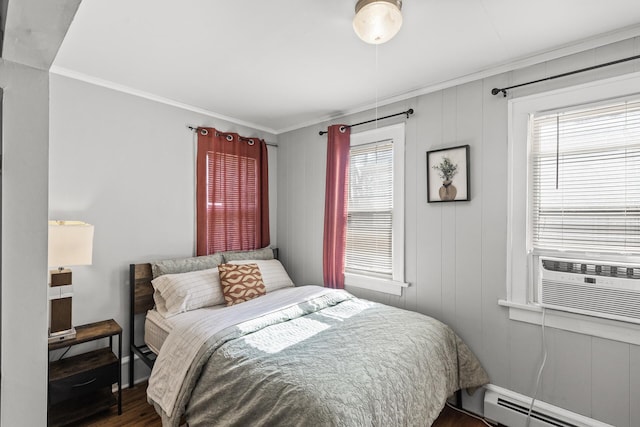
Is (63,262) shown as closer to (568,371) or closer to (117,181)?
(117,181)

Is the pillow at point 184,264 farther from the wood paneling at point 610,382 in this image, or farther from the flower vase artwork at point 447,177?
the wood paneling at point 610,382

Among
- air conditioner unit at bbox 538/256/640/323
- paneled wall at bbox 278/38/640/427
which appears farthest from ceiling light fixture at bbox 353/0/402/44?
air conditioner unit at bbox 538/256/640/323

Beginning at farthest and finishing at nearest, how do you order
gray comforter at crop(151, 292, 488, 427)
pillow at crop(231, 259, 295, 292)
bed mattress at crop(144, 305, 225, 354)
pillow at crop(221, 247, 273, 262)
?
pillow at crop(221, 247, 273, 262)
pillow at crop(231, 259, 295, 292)
bed mattress at crop(144, 305, 225, 354)
gray comforter at crop(151, 292, 488, 427)

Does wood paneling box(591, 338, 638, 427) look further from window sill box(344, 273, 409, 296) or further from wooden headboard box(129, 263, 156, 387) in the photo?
wooden headboard box(129, 263, 156, 387)

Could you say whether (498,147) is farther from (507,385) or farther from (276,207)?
(276,207)

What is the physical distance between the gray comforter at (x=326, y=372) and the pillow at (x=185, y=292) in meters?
0.67

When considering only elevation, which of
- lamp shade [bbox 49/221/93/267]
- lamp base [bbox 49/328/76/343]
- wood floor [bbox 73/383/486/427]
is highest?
lamp shade [bbox 49/221/93/267]

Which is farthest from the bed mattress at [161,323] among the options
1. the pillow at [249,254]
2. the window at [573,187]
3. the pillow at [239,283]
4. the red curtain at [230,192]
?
the window at [573,187]

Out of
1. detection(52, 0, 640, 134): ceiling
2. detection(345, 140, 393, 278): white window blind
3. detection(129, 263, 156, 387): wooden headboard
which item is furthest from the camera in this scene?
detection(345, 140, 393, 278): white window blind

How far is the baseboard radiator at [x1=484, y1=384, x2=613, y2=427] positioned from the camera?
77.9 inches

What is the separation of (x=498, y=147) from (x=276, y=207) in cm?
254

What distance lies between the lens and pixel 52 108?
7.59 feet

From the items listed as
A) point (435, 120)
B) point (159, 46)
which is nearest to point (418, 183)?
point (435, 120)

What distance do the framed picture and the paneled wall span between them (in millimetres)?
53
